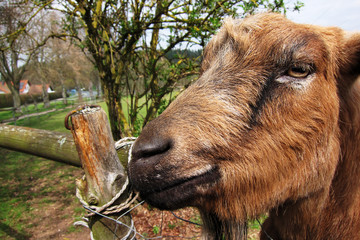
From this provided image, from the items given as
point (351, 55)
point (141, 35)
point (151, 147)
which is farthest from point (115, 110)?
point (351, 55)

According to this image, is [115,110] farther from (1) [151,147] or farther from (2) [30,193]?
(2) [30,193]

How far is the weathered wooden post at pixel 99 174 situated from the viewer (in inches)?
61.9

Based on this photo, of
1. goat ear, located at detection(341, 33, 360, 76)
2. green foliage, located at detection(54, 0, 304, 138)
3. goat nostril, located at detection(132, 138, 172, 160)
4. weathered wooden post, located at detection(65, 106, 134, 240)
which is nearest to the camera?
goat nostril, located at detection(132, 138, 172, 160)

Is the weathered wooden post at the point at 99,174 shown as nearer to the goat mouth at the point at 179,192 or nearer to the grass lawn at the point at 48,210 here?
the goat mouth at the point at 179,192

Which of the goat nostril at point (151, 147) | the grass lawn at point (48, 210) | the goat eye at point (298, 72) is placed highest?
the goat eye at point (298, 72)

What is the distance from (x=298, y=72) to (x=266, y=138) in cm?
54

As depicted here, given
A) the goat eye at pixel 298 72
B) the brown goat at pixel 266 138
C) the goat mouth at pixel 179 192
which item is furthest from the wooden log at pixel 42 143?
Answer: the goat eye at pixel 298 72

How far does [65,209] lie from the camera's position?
20.9 feet

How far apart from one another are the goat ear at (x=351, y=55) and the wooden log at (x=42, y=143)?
108 inches

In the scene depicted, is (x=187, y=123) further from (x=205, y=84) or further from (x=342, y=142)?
(x=342, y=142)

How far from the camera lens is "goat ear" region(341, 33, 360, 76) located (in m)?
1.80

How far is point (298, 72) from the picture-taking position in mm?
1647

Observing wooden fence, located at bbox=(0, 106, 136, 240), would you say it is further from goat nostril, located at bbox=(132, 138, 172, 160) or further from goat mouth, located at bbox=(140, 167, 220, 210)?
goat nostril, located at bbox=(132, 138, 172, 160)

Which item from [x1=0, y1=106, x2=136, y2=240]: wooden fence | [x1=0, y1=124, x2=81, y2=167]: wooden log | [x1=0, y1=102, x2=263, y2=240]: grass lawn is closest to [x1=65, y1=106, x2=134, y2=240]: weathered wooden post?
[x1=0, y1=106, x2=136, y2=240]: wooden fence
